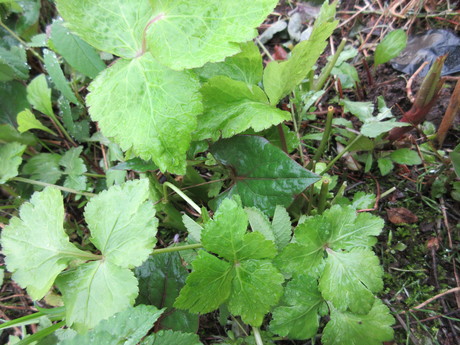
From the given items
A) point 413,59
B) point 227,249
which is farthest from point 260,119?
point 413,59

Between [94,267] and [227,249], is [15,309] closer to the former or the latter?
[94,267]

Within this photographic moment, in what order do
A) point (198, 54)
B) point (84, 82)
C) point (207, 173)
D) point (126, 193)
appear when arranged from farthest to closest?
point (84, 82)
point (207, 173)
point (126, 193)
point (198, 54)

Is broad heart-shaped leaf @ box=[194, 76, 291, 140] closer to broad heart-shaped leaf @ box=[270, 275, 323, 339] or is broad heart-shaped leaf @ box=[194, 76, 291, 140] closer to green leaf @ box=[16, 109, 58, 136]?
broad heart-shaped leaf @ box=[270, 275, 323, 339]

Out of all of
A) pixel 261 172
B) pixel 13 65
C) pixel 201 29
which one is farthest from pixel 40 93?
pixel 261 172

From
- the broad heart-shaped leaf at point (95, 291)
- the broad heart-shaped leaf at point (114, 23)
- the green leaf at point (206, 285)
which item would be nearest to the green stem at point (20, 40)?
the broad heart-shaped leaf at point (114, 23)

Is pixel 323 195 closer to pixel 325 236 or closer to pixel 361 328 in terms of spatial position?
pixel 325 236

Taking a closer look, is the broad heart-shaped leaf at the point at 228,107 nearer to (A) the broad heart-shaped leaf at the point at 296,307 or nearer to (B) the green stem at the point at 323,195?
(B) the green stem at the point at 323,195
